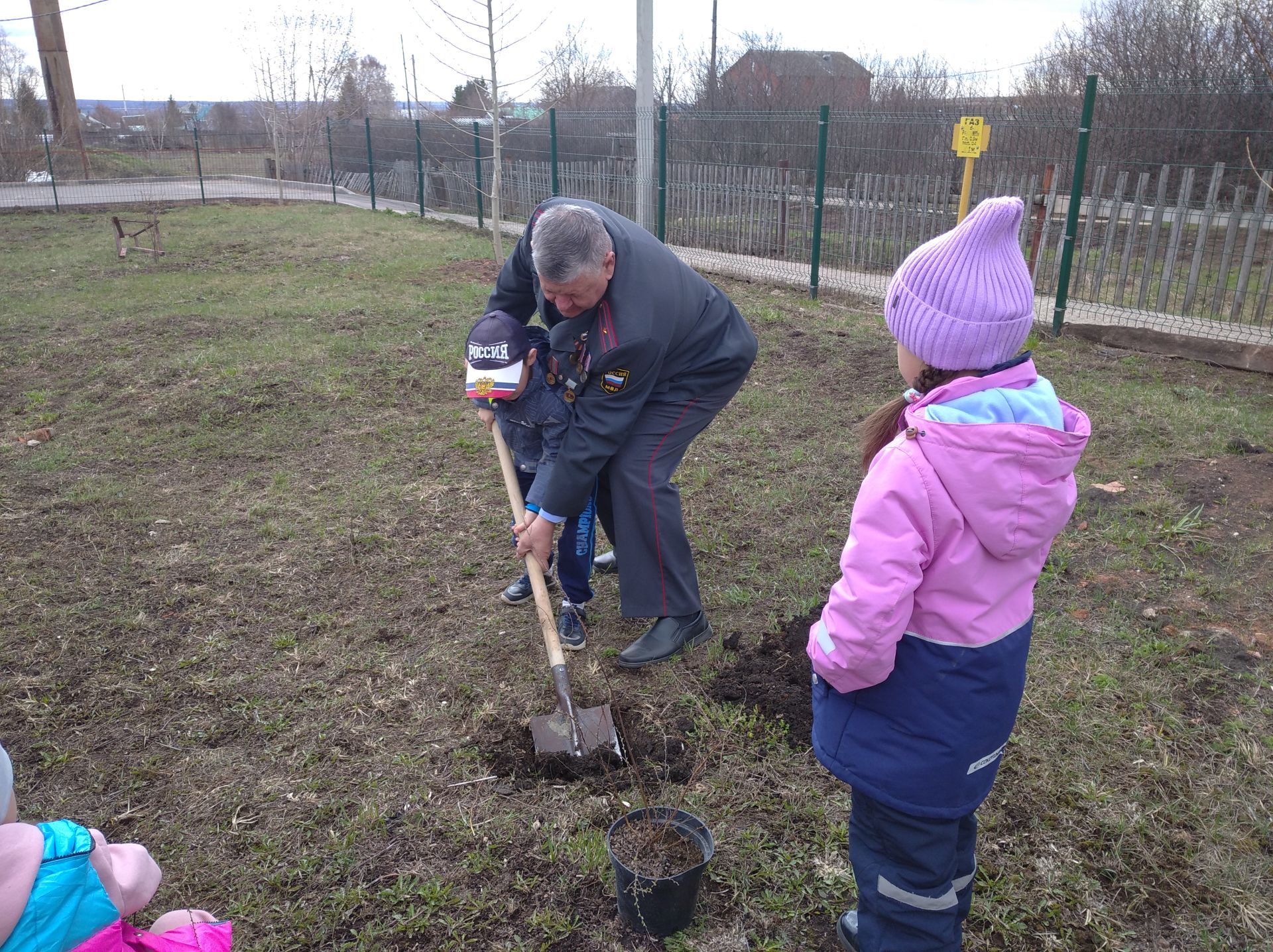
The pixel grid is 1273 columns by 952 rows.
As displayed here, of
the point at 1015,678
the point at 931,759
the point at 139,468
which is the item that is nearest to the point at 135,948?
the point at 931,759

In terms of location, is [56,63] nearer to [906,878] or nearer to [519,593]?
[519,593]

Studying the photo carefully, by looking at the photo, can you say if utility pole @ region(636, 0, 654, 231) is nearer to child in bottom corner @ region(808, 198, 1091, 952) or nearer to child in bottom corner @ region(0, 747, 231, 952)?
child in bottom corner @ region(808, 198, 1091, 952)

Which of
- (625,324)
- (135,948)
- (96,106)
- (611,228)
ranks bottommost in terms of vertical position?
(135,948)

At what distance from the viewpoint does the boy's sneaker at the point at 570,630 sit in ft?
10.9

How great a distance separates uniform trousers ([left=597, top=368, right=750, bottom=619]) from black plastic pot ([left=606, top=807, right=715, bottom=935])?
1.07m

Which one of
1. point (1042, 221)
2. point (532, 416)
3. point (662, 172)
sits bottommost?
point (532, 416)

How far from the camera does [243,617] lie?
139 inches

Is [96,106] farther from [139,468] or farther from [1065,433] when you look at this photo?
[1065,433]

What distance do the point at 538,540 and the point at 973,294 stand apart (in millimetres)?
1756

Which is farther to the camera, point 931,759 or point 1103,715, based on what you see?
point 1103,715

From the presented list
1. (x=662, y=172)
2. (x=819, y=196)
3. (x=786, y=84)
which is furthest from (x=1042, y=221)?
(x=786, y=84)

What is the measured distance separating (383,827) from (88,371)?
19.0 feet

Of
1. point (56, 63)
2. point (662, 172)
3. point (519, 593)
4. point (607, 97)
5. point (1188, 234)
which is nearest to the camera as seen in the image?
point (519, 593)

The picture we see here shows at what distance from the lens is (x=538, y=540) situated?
297 centimetres
